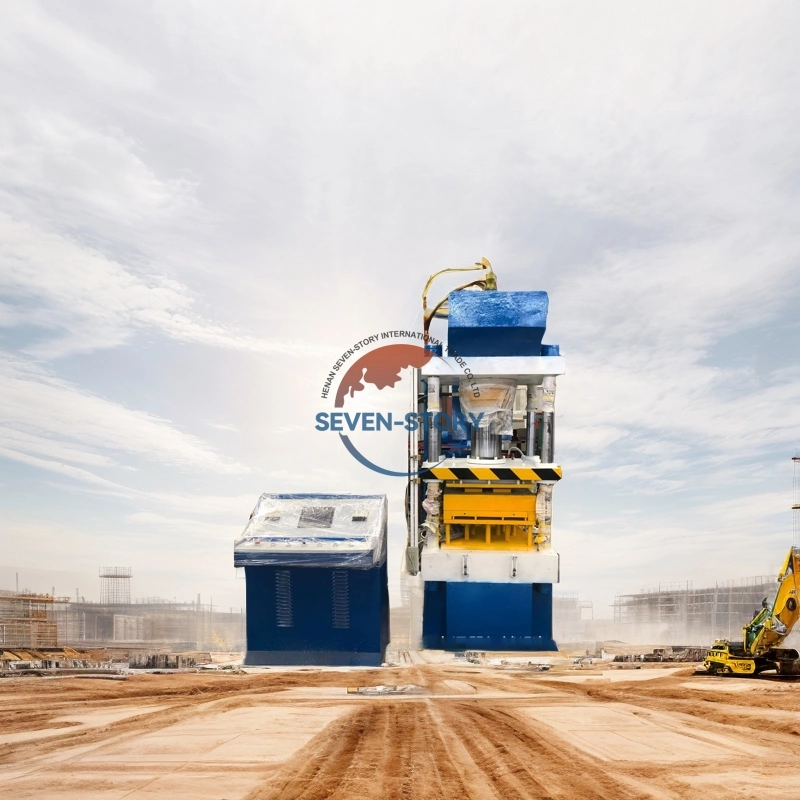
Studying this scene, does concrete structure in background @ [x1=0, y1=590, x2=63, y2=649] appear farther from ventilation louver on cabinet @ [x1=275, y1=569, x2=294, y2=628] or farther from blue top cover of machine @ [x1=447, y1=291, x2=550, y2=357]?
blue top cover of machine @ [x1=447, y1=291, x2=550, y2=357]

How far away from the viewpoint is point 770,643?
1274cm

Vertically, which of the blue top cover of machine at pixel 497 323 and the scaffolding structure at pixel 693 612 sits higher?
the blue top cover of machine at pixel 497 323

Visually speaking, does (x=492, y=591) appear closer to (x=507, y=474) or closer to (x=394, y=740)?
(x=507, y=474)

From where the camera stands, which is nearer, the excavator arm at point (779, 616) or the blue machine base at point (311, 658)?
the blue machine base at point (311, 658)

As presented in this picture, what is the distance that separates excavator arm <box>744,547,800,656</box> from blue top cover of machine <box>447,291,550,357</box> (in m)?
6.45

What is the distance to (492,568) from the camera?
9.41 metres

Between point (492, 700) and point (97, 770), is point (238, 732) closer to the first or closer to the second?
point (97, 770)

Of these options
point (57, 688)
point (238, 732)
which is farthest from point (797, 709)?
point (57, 688)

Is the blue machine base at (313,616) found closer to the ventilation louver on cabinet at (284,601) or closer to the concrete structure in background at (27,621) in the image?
the ventilation louver on cabinet at (284,601)

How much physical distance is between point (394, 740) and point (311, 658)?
18.0 feet

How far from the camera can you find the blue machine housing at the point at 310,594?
34.1 ft

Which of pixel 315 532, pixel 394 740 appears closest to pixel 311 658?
pixel 315 532

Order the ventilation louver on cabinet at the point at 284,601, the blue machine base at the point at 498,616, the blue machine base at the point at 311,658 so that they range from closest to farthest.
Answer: the blue machine base at the point at 498,616 < the blue machine base at the point at 311,658 < the ventilation louver on cabinet at the point at 284,601

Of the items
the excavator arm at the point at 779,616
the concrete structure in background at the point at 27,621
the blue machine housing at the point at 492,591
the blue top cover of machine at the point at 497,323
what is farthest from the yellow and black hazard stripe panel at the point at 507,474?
the concrete structure in background at the point at 27,621
